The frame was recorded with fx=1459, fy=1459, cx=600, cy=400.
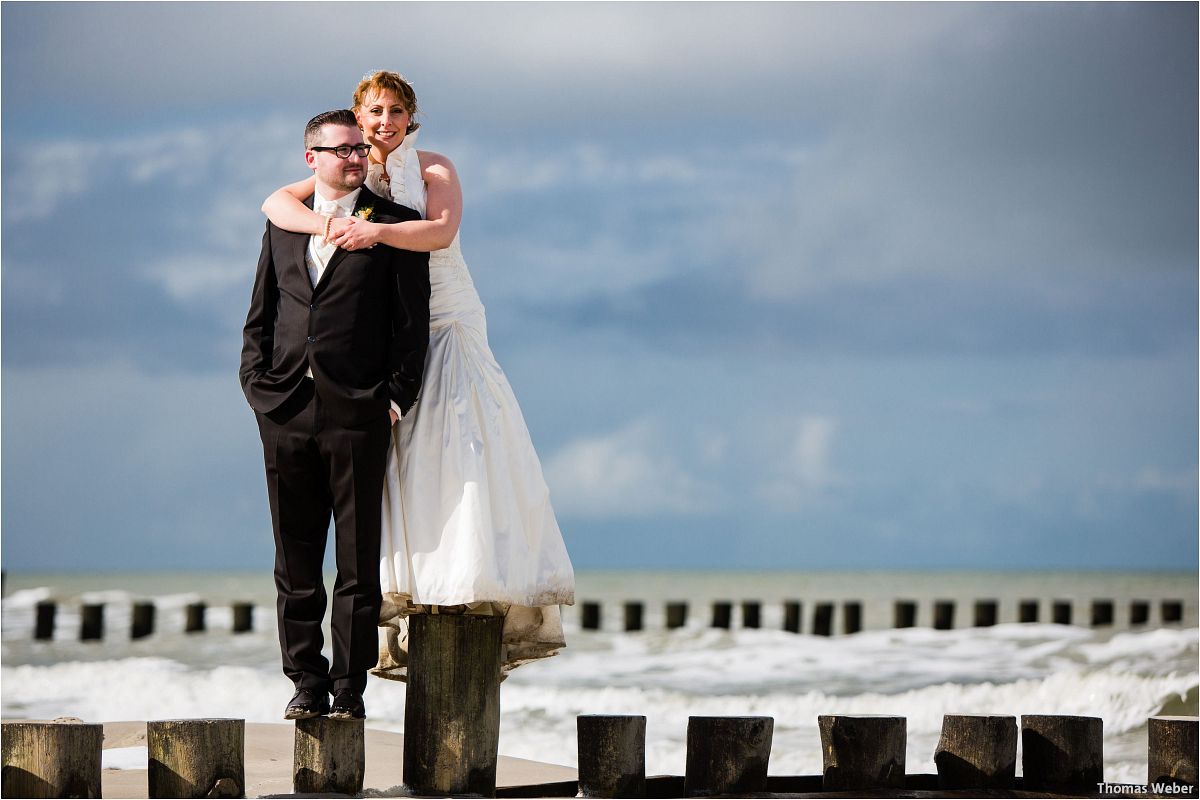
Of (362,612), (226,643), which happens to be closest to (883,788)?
(362,612)

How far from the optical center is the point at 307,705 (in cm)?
524

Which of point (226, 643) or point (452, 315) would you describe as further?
point (226, 643)

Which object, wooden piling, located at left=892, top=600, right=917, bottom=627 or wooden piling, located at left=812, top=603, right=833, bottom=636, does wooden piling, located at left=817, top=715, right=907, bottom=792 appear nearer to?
wooden piling, located at left=812, top=603, right=833, bottom=636

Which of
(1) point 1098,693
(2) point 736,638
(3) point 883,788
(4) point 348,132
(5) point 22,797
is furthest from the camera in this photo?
(2) point 736,638

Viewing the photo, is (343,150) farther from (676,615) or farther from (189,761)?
(676,615)

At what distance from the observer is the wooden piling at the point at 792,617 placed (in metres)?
27.9

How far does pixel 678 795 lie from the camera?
6270 mm

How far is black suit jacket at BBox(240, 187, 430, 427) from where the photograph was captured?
5.25 meters

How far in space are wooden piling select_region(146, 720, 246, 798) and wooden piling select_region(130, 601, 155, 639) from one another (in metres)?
22.2

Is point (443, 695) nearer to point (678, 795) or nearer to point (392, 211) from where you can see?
point (678, 795)

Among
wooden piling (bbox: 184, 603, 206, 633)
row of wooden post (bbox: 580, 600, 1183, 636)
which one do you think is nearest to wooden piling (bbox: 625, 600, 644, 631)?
row of wooden post (bbox: 580, 600, 1183, 636)

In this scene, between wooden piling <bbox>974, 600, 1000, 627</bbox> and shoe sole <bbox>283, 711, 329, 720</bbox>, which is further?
wooden piling <bbox>974, 600, 1000, 627</bbox>

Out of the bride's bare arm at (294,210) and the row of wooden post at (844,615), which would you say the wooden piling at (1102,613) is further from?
the bride's bare arm at (294,210)

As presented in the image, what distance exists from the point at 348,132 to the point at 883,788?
3471 mm
